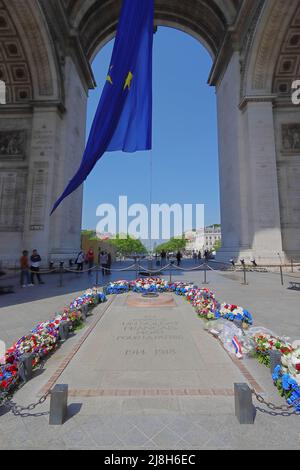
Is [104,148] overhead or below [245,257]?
overhead

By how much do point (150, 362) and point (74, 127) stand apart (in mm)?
21621

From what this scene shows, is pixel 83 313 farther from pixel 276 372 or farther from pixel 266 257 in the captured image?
pixel 266 257

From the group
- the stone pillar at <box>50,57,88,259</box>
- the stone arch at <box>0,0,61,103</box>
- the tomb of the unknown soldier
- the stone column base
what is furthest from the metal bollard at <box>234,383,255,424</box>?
the stone arch at <box>0,0,61,103</box>

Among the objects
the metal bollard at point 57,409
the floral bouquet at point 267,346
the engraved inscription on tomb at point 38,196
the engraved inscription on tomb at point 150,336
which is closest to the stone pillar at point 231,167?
the engraved inscription on tomb at point 150,336

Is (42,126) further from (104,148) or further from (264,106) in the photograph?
(264,106)

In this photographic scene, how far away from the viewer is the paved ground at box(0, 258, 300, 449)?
92.8 inches

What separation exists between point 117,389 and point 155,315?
3.32 meters

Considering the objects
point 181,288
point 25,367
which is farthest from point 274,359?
point 181,288

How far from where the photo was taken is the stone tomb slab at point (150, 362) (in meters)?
3.23

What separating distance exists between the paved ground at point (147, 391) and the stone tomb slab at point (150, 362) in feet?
0.04

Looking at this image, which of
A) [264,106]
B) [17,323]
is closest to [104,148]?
[17,323]

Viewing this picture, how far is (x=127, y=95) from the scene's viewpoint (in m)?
7.70

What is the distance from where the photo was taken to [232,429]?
2459 mm

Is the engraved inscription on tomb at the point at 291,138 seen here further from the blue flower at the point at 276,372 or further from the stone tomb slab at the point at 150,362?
the blue flower at the point at 276,372
